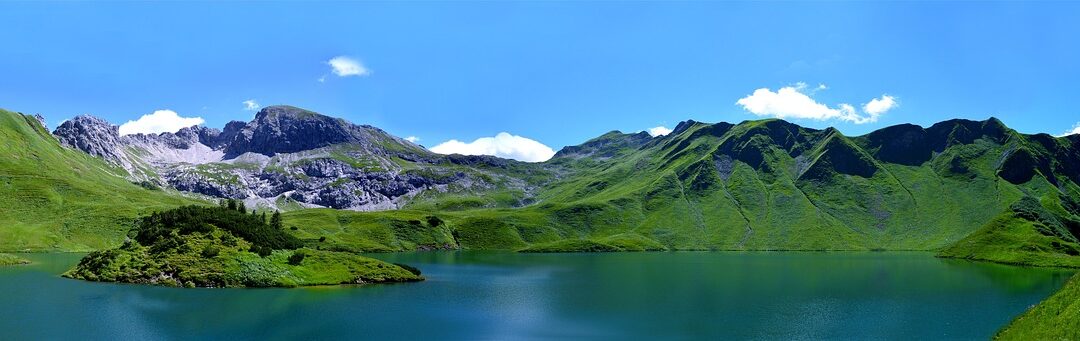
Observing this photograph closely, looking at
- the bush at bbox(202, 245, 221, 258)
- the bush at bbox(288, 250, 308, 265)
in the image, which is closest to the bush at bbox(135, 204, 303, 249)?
the bush at bbox(288, 250, 308, 265)

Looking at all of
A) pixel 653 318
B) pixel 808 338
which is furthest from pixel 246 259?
pixel 808 338

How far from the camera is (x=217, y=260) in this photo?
10512 centimetres

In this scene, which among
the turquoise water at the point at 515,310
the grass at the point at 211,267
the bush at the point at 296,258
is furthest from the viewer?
the bush at the point at 296,258

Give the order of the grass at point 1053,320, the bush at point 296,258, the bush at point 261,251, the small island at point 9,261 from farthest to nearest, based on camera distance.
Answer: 1. the small island at point 9,261
2. the bush at point 296,258
3. the bush at point 261,251
4. the grass at point 1053,320

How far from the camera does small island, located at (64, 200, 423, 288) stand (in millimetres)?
102812

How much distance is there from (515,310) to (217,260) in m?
52.0

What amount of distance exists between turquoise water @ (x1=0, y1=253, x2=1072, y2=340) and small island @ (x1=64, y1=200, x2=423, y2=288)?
562 centimetres

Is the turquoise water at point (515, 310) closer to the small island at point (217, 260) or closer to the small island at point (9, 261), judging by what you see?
the small island at point (217, 260)

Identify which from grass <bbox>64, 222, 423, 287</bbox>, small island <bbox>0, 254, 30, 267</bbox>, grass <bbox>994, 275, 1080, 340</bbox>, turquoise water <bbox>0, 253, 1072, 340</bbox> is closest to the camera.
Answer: grass <bbox>994, 275, 1080, 340</bbox>

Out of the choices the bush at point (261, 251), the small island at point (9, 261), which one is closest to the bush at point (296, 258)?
the bush at point (261, 251)

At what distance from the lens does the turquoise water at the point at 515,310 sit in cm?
6825

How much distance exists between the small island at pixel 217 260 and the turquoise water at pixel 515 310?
5619 mm

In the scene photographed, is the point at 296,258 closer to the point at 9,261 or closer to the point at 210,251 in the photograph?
the point at 210,251

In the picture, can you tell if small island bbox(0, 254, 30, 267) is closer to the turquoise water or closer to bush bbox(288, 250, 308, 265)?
the turquoise water
